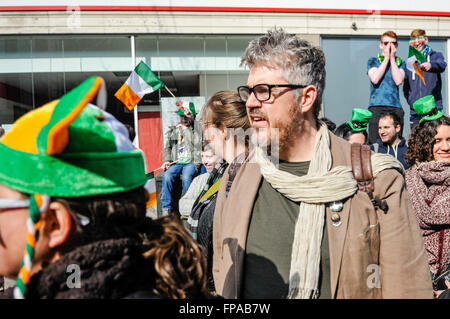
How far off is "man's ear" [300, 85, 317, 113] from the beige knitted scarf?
0.31 metres

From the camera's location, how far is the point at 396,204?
1.84 m

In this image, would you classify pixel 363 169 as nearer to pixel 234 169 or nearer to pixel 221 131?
pixel 234 169

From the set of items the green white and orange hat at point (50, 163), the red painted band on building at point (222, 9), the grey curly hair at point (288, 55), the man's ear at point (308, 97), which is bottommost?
the green white and orange hat at point (50, 163)

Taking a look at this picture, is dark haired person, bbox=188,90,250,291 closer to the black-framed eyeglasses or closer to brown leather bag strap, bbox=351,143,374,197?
the black-framed eyeglasses

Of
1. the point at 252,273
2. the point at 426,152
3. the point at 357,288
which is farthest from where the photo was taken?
the point at 426,152

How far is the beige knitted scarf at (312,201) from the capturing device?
187cm

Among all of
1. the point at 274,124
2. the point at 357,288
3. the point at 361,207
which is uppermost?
the point at 274,124

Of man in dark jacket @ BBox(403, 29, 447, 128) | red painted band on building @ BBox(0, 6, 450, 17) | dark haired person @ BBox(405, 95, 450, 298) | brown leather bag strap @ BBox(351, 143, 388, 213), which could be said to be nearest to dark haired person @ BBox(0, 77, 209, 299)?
brown leather bag strap @ BBox(351, 143, 388, 213)

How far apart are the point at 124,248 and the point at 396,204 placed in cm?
127

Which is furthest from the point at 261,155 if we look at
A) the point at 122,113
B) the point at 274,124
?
the point at 122,113

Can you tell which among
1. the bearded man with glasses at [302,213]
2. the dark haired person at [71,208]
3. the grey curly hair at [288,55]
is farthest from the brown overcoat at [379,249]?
the dark haired person at [71,208]

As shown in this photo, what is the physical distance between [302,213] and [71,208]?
115 cm

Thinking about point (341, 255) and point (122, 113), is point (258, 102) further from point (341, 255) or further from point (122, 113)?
point (122, 113)

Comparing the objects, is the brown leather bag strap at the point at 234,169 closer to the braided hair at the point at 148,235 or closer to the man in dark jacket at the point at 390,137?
the braided hair at the point at 148,235
